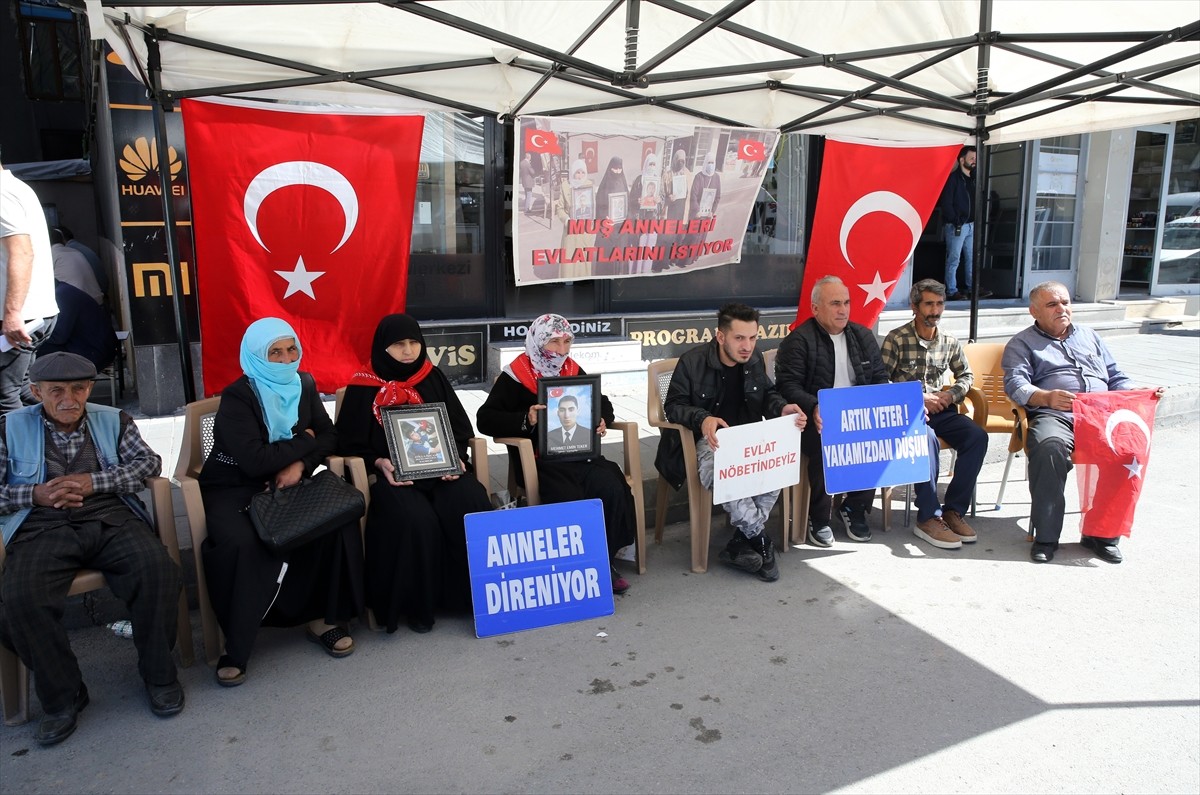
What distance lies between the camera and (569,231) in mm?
5469

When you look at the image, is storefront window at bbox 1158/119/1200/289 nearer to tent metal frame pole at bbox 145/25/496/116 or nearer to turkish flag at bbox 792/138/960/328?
turkish flag at bbox 792/138/960/328

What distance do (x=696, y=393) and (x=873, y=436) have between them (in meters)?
1.04

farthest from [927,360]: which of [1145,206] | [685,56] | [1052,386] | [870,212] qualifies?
[1145,206]

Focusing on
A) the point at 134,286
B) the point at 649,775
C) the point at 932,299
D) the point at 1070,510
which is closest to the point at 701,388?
the point at 932,299

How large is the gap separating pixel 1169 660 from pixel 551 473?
2.76 m

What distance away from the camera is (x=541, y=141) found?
4.80m

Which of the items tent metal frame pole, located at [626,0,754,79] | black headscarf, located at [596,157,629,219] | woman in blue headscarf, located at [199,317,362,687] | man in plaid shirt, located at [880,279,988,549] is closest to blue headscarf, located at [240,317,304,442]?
woman in blue headscarf, located at [199,317,362,687]

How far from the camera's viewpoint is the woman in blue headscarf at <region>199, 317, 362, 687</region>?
10.7ft

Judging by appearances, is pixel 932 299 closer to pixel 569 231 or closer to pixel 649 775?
pixel 569 231

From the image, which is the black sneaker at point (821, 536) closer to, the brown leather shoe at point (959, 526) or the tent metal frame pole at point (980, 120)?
the brown leather shoe at point (959, 526)

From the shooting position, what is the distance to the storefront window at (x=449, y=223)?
24.9 feet

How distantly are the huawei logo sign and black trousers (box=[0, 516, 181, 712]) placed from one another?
12.3ft

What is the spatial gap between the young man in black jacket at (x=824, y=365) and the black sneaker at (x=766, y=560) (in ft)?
1.82

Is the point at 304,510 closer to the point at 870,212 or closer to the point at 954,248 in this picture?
the point at 870,212
